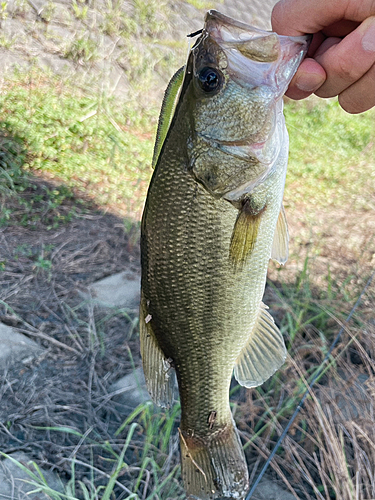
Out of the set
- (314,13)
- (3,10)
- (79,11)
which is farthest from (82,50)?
(314,13)

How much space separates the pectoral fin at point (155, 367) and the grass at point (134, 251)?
1.87ft

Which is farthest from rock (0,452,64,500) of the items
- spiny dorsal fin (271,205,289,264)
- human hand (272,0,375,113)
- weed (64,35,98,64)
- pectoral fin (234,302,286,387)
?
weed (64,35,98,64)

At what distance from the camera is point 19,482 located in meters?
1.94

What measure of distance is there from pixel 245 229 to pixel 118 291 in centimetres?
204

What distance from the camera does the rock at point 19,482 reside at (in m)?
1.87

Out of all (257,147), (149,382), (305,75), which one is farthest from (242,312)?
(305,75)

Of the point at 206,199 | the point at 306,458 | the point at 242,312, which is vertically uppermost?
the point at 206,199

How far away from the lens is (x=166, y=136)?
1156mm

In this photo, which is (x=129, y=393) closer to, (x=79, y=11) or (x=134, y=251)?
(x=134, y=251)

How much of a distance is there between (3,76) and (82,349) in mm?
3195

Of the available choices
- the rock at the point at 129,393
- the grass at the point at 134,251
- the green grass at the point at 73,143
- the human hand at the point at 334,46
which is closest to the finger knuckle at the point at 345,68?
the human hand at the point at 334,46

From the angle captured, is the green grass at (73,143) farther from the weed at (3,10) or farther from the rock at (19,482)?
the rock at (19,482)

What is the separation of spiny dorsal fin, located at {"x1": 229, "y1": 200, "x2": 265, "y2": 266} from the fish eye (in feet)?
A: 0.94

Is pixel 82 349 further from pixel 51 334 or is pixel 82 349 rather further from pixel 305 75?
pixel 305 75
